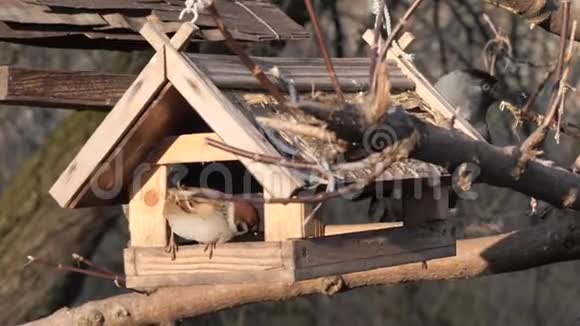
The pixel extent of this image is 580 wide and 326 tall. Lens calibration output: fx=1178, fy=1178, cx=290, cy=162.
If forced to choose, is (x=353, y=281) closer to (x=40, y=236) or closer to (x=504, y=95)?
(x=40, y=236)

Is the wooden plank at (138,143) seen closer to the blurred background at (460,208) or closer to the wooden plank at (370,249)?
the wooden plank at (370,249)

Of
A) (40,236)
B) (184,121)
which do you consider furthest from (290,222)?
(40,236)

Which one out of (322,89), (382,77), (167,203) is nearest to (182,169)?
(167,203)

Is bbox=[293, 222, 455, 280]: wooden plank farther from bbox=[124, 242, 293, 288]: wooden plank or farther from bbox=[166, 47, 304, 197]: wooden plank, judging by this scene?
bbox=[166, 47, 304, 197]: wooden plank

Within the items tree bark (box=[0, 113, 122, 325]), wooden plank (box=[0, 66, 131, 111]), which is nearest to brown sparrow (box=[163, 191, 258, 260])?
wooden plank (box=[0, 66, 131, 111])

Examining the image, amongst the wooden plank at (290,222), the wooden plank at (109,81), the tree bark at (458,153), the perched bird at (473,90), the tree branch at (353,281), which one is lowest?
the tree branch at (353,281)

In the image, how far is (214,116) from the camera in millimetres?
2736

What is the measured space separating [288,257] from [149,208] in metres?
0.57

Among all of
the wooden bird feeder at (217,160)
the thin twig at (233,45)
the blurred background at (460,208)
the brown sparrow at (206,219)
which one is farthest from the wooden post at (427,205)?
the blurred background at (460,208)

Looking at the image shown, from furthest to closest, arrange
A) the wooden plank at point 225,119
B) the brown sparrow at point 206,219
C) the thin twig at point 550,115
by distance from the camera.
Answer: the brown sparrow at point 206,219 < the wooden plank at point 225,119 < the thin twig at point 550,115

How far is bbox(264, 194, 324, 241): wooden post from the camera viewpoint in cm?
274

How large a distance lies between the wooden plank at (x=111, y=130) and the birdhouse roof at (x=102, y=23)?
74 centimetres

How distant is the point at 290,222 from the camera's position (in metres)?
2.76

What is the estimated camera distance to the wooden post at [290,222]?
108 inches
